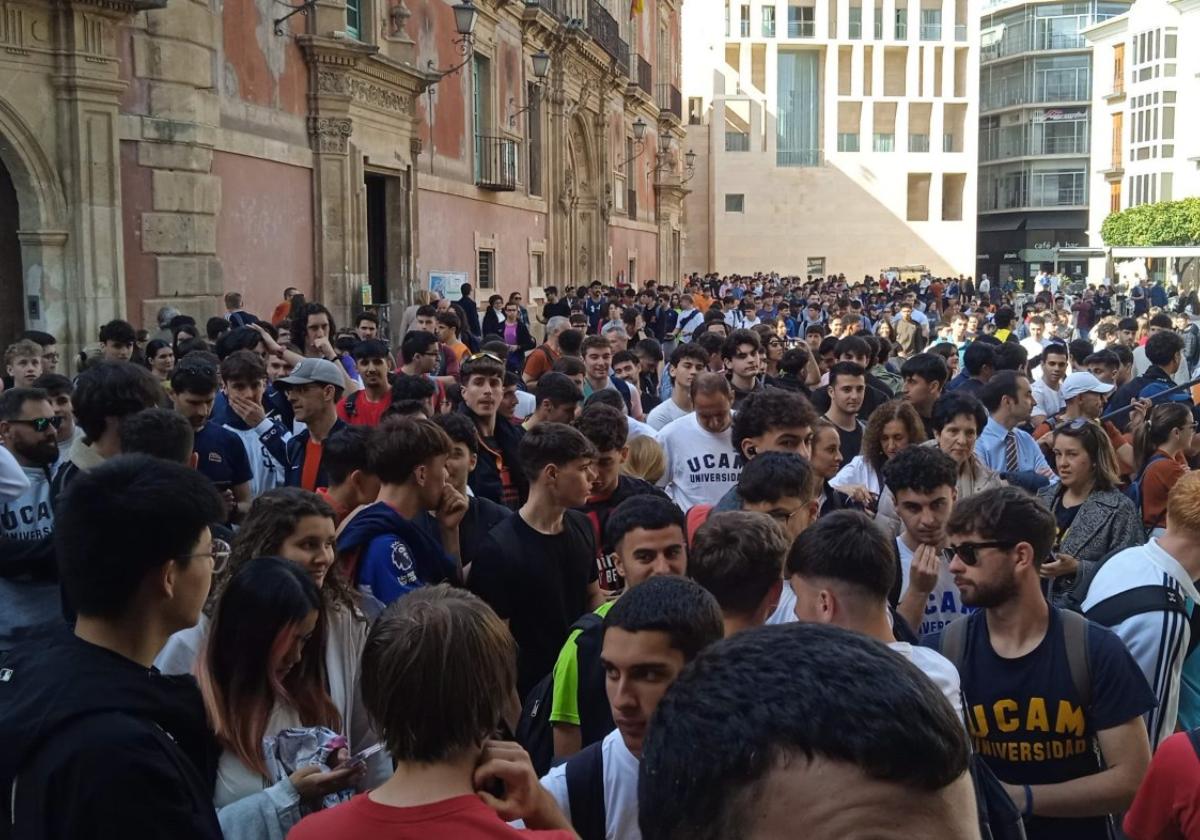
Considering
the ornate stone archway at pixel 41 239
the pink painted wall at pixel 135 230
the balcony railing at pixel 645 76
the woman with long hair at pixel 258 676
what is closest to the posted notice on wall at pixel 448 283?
the pink painted wall at pixel 135 230

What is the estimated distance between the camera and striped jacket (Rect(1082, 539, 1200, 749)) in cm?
388

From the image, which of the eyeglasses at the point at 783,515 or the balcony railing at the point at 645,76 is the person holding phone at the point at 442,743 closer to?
the eyeglasses at the point at 783,515

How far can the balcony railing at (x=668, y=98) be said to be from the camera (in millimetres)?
46750

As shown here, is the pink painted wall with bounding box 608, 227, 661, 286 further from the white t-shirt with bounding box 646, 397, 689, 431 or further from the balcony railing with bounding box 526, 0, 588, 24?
the white t-shirt with bounding box 646, 397, 689, 431

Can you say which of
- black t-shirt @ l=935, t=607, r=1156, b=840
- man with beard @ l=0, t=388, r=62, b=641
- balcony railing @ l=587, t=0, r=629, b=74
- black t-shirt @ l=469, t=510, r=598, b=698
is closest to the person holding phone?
black t-shirt @ l=935, t=607, r=1156, b=840

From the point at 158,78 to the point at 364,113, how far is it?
542cm

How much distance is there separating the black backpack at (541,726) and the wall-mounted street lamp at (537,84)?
22469 mm

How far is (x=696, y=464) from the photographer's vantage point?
7062mm

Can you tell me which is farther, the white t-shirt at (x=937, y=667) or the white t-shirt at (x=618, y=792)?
the white t-shirt at (x=937, y=667)

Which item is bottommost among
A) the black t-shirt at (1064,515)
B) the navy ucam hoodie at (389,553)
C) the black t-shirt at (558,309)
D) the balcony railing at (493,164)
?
the black t-shirt at (1064,515)

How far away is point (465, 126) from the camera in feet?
78.1

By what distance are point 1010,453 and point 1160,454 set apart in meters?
1.06

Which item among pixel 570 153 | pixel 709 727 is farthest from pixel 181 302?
pixel 570 153

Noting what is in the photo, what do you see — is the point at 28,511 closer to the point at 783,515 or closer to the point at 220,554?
the point at 220,554
